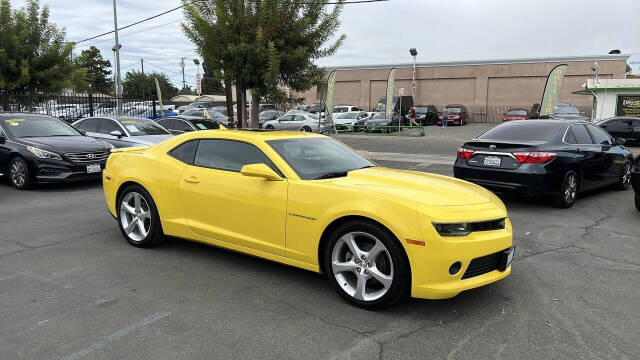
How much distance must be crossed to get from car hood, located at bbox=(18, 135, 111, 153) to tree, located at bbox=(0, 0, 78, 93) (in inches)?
400

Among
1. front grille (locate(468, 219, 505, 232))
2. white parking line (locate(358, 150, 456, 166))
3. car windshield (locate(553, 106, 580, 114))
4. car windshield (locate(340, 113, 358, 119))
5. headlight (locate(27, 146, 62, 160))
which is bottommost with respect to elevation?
white parking line (locate(358, 150, 456, 166))

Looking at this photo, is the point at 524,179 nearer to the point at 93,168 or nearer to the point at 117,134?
the point at 93,168

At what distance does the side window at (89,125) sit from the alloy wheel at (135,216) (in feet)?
27.3

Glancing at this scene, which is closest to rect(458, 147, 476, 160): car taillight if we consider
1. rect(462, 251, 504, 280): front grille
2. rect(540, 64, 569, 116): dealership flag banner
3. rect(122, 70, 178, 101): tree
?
rect(462, 251, 504, 280): front grille

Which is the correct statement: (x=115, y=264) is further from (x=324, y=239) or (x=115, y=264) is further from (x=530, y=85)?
(x=530, y=85)

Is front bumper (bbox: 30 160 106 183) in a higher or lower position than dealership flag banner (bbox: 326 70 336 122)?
lower

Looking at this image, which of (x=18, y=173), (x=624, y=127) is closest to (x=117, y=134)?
(x=18, y=173)

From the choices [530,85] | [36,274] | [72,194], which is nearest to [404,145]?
[72,194]

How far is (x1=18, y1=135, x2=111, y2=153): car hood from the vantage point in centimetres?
954

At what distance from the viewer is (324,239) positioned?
4082mm

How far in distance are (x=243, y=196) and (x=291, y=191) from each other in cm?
54

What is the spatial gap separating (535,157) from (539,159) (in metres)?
0.06

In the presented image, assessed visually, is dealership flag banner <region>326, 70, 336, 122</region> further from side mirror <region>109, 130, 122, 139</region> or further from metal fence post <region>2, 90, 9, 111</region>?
side mirror <region>109, 130, 122, 139</region>

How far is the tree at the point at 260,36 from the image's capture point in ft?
41.1
